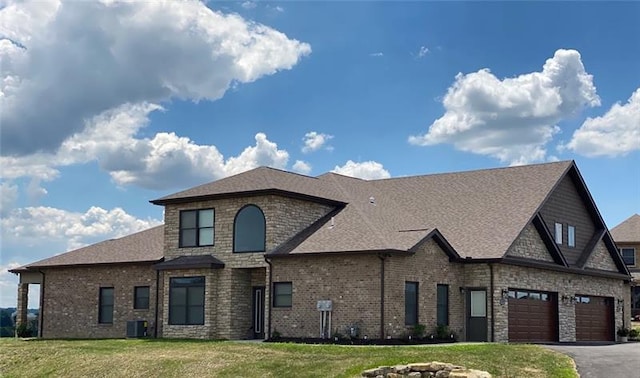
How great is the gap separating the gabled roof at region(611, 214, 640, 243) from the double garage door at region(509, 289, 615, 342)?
22440 millimetres

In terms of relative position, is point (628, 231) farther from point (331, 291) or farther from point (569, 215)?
point (331, 291)

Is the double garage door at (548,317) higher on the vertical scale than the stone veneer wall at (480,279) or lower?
lower

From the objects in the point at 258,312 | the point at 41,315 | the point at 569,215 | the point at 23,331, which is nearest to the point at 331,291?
the point at 258,312

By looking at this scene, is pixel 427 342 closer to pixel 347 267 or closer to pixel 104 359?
pixel 347 267

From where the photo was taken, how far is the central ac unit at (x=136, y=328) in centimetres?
3528

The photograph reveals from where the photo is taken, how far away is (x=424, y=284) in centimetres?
3139

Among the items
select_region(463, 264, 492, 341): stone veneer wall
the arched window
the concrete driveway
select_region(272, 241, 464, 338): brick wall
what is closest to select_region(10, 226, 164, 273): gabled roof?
the arched window

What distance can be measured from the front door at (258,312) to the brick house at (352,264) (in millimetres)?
53

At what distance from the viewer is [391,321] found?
29781 mm

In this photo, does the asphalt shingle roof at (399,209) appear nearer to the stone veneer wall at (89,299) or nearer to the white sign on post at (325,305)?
the stone veneer wall at (89,299)

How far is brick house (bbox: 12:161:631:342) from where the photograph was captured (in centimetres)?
3067

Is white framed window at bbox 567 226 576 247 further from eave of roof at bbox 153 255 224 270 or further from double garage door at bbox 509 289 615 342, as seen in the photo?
eave of roof at bbox 153 255 224 270

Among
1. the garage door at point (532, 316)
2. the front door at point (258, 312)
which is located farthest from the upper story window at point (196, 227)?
the garage door at point (532, 316)

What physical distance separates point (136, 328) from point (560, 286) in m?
17.0
